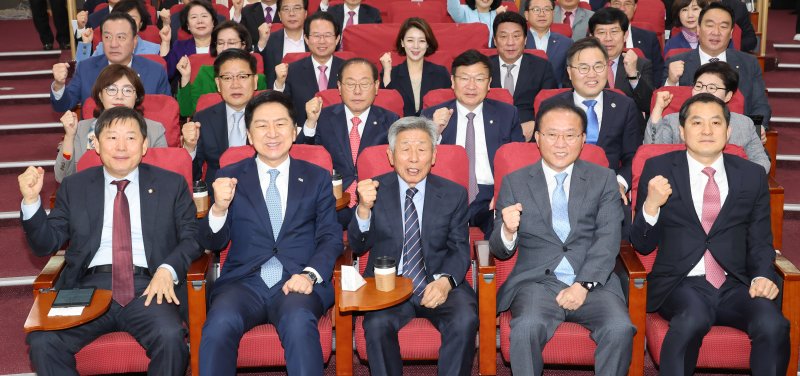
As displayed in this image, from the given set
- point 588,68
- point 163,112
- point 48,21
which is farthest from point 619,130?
point 48,21

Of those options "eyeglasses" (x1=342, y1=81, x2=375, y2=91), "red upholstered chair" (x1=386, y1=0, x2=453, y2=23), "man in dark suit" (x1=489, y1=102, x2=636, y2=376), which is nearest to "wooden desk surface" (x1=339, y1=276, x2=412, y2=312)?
"man in dark suit" (x1=489, y1=102, x2=636, y2=376)

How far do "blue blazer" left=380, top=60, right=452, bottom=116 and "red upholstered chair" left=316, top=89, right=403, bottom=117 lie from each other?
29cm

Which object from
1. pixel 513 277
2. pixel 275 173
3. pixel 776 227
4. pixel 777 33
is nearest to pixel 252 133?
pixel 275 173

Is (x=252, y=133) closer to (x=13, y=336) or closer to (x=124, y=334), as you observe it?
(x=124, y=334)

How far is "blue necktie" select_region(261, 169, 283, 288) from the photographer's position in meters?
3.44

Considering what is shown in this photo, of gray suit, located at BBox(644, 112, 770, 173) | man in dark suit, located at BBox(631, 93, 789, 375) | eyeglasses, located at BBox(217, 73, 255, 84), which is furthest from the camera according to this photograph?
eyeglasses, located at BBox(217, 73, 255, 84)

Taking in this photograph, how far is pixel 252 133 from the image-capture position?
3.53 metres

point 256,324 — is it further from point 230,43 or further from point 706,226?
point 230,43

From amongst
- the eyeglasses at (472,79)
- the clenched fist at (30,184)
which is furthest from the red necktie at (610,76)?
the clenched fist at (30,184)

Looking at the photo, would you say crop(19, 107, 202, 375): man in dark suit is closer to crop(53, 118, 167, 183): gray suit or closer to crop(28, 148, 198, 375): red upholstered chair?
crop(28, 148, 198, 375): red upholstered chair

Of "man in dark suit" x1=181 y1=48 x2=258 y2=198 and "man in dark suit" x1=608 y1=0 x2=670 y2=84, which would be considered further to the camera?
"man in dark suit" x1=608 y1=0 x2=670 y2=84

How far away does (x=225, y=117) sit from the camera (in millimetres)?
4441

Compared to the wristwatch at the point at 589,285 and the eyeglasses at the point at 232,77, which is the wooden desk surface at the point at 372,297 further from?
the eyeglasses at the point at 232,77

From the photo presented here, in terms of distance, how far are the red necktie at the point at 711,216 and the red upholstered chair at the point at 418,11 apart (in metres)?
3.07
